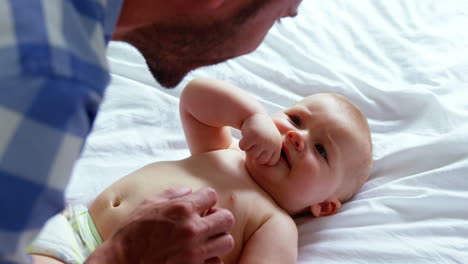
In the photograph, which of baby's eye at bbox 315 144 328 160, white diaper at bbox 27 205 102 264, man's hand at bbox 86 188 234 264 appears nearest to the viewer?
man's hand at bbox 86 188 234 264

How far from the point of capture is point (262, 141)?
1.09 metres

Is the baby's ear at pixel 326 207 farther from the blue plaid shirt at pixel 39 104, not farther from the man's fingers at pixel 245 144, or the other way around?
the blue plaid shirt at pixel 39 104

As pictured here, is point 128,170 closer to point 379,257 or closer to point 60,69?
point 379,257

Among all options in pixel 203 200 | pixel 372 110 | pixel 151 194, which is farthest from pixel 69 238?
pixel 372 110

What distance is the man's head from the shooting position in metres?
0.70

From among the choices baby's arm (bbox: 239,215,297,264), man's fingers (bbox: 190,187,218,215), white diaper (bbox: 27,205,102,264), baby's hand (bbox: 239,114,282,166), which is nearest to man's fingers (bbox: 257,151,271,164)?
baby's hand (bbox: 239,114,282,166)

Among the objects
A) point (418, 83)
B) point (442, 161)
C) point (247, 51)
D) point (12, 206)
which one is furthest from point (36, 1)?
point (418, 83)

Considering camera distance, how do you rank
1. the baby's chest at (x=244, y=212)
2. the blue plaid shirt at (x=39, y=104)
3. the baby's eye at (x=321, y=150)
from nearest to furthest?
the blue plaid shirt at (x=39, y=104)
the baby's chest at (x=244, y=212)
the baby's eye at (x=321, y=150)

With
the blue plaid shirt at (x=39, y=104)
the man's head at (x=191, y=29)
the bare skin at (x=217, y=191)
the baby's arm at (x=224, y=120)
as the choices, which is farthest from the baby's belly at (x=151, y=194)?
the blue plaid shirt at (x=39, y=104)

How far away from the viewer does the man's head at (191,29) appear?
70cm

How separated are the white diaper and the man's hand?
0.43ft

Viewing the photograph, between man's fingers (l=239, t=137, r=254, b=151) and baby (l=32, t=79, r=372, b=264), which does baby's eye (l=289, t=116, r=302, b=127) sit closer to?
baby (l=32, t=79, r=372, b=264)

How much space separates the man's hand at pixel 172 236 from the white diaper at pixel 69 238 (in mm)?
132

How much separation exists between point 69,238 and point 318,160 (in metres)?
0.53
